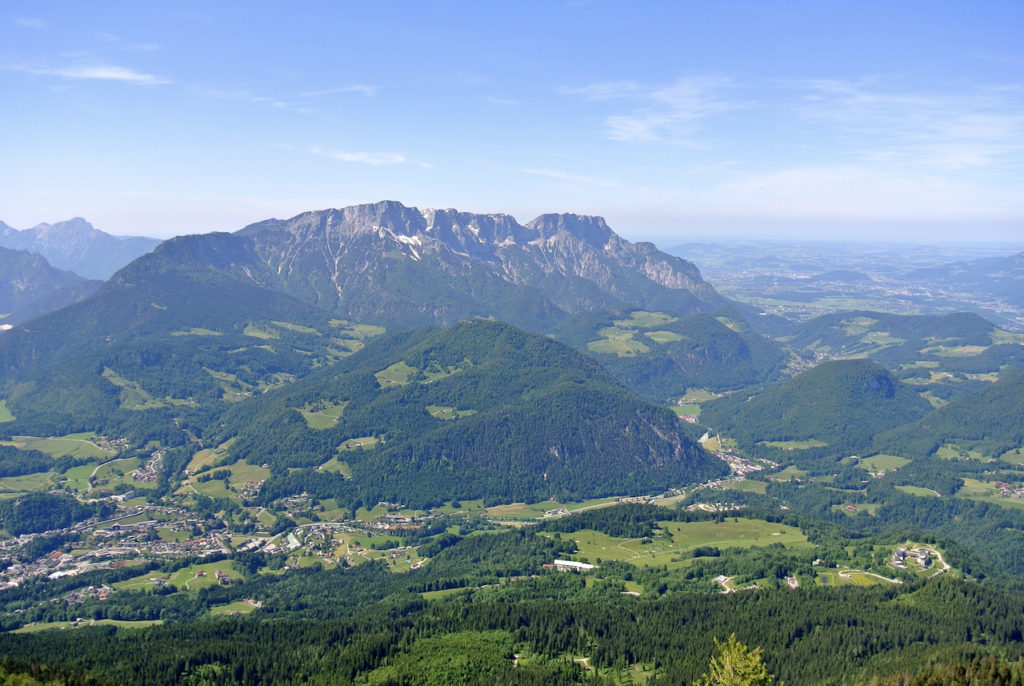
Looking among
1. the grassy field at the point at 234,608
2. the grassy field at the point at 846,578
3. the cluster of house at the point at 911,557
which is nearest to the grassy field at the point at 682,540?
the grassy field at the point at 846,578

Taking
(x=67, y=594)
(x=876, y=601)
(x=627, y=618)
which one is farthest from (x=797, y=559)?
(x=67, y=594)

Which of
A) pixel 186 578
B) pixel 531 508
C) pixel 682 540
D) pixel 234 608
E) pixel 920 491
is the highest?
pixel 682 540

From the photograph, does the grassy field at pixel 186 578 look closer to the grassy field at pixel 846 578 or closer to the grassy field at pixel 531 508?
the grassy field at pixel 531 508

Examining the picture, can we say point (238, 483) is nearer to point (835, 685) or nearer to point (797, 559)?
point (797, 559)

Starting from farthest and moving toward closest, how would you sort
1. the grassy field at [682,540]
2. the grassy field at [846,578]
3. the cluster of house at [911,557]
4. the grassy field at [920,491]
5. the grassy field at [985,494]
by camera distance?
the grassy field at [920,491] < the grassy field at [985,494] < the grassy field at [682,540] < the cluster of house at [911,557] < the grassy field at [846,578]

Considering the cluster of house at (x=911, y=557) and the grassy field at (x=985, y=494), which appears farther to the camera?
the grassy field at (x=985, y=494)

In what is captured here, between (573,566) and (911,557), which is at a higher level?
(911,557)

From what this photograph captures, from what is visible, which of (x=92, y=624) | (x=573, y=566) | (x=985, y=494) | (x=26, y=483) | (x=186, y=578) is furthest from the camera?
(x=26, y=483)

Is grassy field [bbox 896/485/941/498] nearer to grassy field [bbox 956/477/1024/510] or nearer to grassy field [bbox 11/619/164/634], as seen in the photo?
grassy field [bbox 956/477/1024/510]

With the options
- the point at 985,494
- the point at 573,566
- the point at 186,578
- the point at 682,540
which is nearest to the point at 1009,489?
the point at 985,494

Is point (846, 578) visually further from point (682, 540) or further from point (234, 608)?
point (234, 608)

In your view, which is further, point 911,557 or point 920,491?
point 920,491
